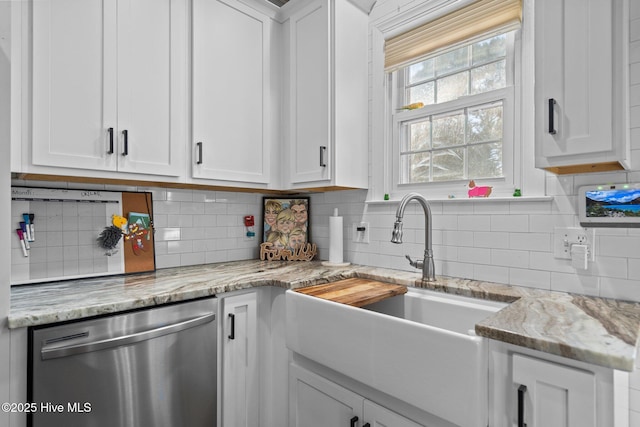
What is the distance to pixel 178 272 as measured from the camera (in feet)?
6.43

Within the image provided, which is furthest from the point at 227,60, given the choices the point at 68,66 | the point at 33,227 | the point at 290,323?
the point at 290,323

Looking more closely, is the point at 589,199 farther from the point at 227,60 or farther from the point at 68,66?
the point at 68,66

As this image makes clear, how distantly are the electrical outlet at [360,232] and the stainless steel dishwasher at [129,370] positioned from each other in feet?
3.38

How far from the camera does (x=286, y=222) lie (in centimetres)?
248

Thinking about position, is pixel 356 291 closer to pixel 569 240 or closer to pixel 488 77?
pixel 569 240

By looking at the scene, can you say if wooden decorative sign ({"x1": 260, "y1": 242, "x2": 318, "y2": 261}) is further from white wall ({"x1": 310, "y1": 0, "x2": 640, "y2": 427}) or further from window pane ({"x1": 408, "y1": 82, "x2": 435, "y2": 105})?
window pane ({"x1": 408, "y1": 82, "x2": 435, "y2": 105})

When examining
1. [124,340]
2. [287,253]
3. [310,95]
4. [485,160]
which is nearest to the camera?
[124,340]

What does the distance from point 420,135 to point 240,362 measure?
5.33ft

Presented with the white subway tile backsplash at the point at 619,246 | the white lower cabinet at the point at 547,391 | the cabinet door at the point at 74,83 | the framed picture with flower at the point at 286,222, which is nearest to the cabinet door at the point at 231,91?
the framed picture with flower at the point at 286,222

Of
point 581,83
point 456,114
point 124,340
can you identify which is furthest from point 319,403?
point 456,114

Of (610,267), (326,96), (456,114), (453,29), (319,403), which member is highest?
(453,29)

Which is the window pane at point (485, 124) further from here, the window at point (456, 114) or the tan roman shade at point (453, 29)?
the tan roman shade at point (453, 29)

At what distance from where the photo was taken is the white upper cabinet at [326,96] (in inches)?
79.3

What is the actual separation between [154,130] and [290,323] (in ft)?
3.93
